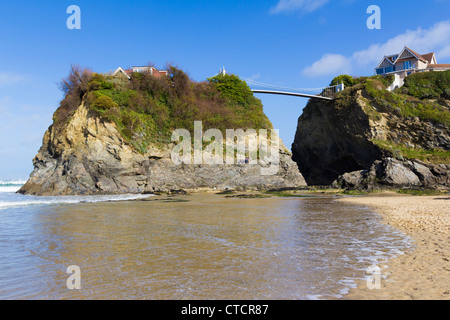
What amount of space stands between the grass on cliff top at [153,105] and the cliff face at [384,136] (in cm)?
973

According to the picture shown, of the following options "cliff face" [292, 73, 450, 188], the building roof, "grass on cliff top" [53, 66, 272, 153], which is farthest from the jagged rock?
the building roof

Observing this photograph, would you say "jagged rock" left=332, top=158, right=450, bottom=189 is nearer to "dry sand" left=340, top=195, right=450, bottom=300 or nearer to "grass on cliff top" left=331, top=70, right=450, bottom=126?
"grass on cliff top" left=331, top=70, right=450, bottom=126

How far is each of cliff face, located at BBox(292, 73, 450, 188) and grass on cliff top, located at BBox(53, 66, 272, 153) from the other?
31.9 ft

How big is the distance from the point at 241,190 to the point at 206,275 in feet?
87.1

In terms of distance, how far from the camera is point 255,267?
5594mm

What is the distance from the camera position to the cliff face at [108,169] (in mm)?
29719

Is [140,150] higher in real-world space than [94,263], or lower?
higher

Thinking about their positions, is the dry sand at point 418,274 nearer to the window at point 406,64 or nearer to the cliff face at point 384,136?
the cliff face at point 384,136

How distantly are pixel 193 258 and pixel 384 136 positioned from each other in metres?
34.5

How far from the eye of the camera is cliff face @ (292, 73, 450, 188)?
28.5 metres

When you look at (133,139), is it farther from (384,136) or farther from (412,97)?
(412,97)

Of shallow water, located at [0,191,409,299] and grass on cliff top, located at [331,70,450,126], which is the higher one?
grass on cliff top, located at [331,70,450,126]
